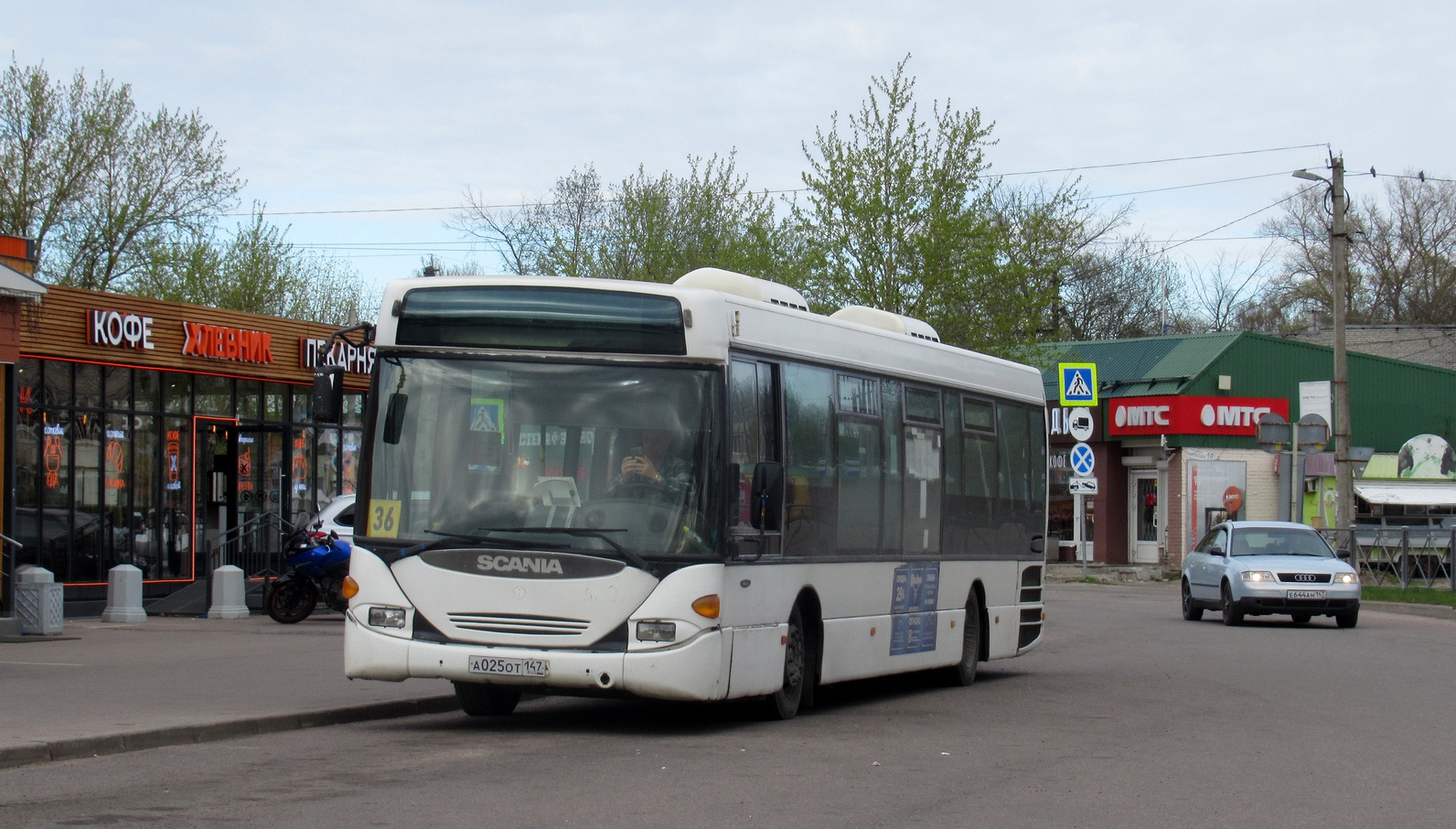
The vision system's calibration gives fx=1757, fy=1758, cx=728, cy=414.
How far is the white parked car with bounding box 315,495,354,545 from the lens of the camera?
77.9 ft

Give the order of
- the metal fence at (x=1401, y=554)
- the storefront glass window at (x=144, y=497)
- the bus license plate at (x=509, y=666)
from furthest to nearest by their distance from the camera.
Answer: the metal fence at (x=1401, y=554) → the storefront glass window at (x=144, y=497) → the bus license plate at (x=509, y=666)

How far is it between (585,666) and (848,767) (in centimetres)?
181

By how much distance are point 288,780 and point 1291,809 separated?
16.5 feet

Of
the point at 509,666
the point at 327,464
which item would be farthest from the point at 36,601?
the point at 509,666

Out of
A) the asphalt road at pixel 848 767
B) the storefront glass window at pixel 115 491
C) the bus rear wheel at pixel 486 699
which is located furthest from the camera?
the storefront glass window at pixel 115 491

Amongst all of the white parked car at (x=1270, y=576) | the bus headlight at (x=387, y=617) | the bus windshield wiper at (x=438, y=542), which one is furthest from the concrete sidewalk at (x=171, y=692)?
the white parked car at (x=1270, y=576)

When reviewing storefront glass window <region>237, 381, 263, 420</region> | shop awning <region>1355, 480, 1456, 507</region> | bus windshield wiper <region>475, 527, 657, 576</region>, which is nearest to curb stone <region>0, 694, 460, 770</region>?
bus windshield wiper <region>475, 527, 657, 576</region>

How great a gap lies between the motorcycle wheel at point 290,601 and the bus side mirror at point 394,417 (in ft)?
37.4

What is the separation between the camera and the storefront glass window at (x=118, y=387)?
24.1 meters

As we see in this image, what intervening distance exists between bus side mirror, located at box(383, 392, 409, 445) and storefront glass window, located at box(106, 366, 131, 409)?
14236 mm

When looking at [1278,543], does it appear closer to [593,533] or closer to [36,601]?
[36,601]

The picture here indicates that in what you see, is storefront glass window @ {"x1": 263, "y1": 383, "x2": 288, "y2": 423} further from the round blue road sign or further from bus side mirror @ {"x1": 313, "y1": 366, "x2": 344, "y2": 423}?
the round blue road sign

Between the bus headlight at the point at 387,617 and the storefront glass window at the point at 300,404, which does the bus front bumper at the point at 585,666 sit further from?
the storefront glass window at the point at 300,404

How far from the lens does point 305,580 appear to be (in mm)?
22062
